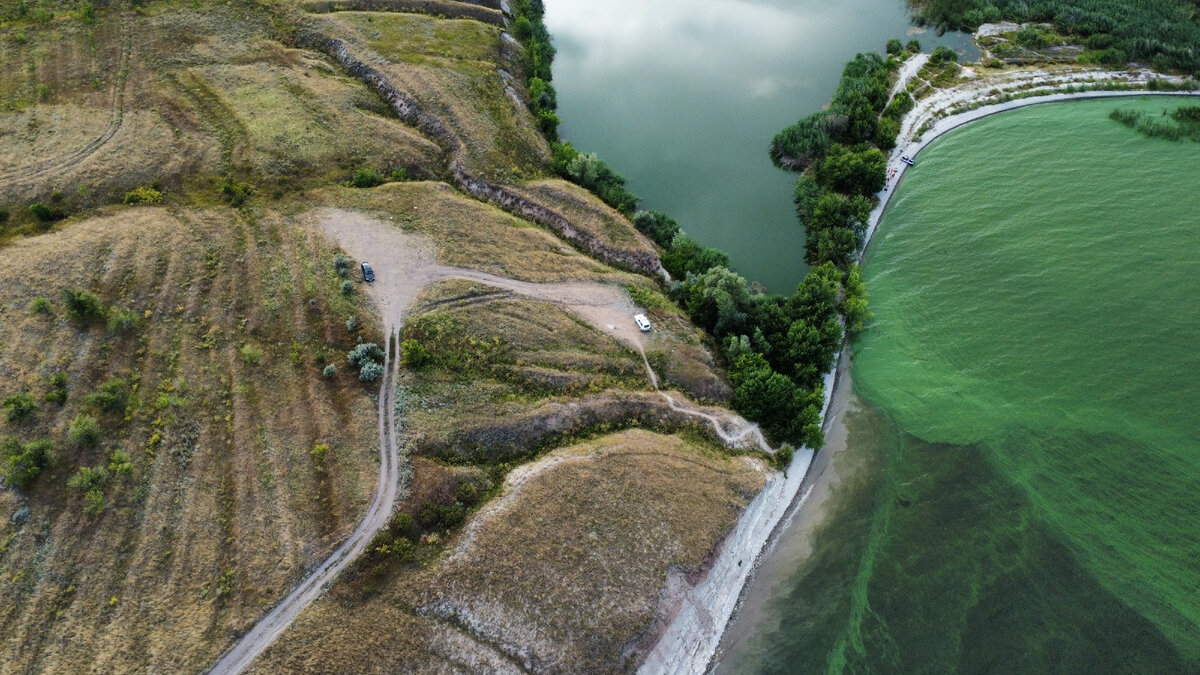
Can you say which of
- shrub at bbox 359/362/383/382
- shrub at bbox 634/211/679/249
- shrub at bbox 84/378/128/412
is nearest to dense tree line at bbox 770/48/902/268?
shrub at bbox 634/211/679/249

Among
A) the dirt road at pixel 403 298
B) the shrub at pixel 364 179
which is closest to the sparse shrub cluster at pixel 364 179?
the shrub at pixel 364 179

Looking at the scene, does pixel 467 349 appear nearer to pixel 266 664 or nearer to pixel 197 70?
pixel 266 664

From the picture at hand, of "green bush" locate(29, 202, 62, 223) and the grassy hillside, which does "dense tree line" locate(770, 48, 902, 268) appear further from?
"green bush" locate(29, 202, 62, 223)

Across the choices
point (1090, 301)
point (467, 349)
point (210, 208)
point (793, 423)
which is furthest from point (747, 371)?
point (210, 208)

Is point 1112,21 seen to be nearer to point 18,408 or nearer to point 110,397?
point 110,397

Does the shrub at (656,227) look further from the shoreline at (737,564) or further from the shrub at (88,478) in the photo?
the shrub at (88,478)

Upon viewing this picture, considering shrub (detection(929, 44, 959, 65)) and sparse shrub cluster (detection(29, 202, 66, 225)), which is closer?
sparse shrub cluster (detection(29, 202, 66, 225))

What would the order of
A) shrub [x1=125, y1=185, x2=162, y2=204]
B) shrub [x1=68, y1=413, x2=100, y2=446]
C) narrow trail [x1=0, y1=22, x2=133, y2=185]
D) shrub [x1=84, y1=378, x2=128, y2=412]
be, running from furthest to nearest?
shrub [x1=125, y1=185, x2=162, y2=204] < narrow trail [x1=0, y1=22, x2=133, y2=185] < shrub [x1=84, y1=378, x2=128, y2=412] < shrub [x1=68, y1=413, x2=100, y2=446]
